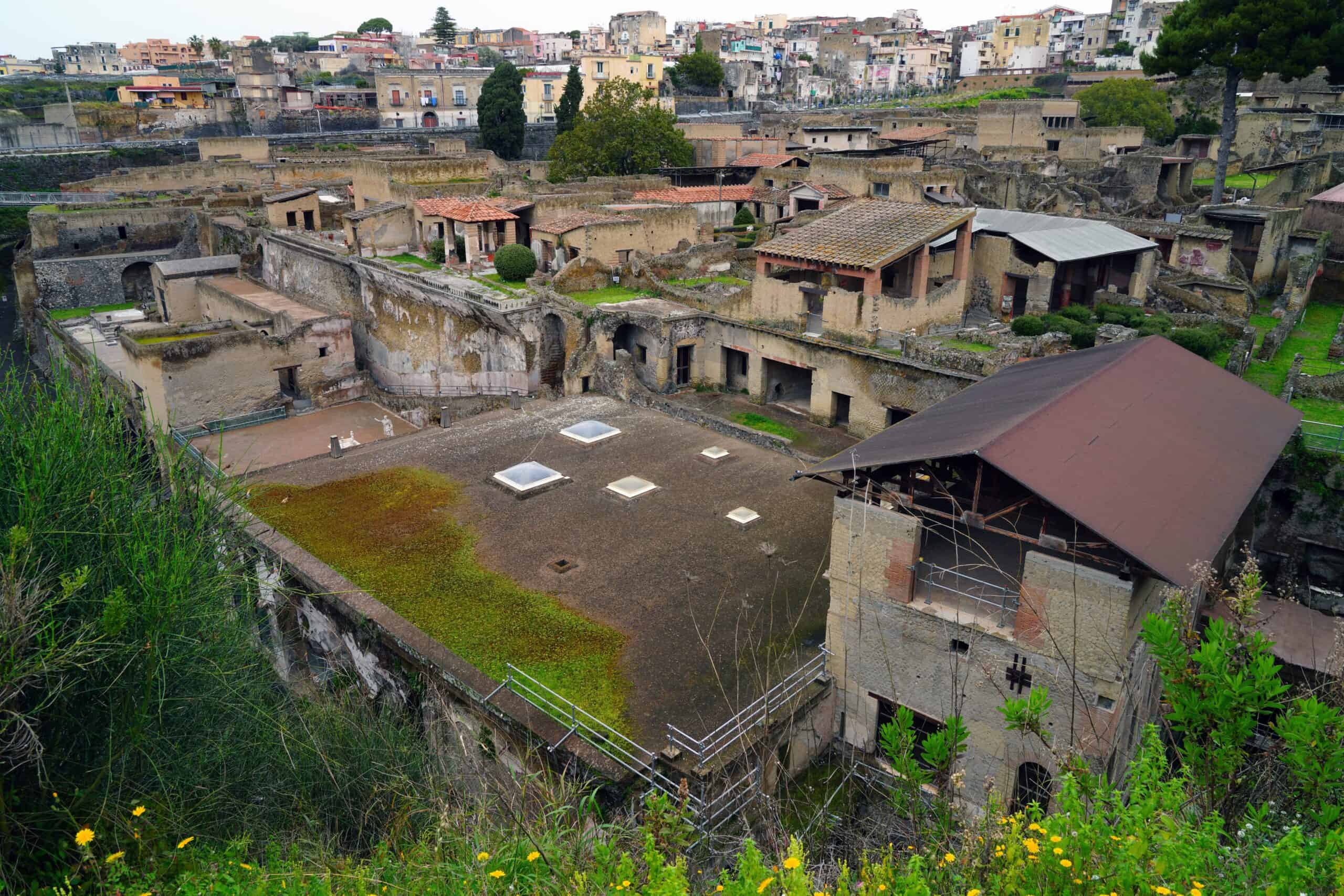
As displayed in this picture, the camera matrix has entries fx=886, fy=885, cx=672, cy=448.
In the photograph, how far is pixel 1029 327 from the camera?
21609 mm

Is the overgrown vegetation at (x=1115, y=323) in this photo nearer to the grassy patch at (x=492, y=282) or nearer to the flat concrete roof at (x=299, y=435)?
the grassy patch at (x=492, y=282)

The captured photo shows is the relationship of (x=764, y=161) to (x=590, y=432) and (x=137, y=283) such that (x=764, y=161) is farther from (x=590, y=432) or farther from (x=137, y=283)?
(x=137, y=283)

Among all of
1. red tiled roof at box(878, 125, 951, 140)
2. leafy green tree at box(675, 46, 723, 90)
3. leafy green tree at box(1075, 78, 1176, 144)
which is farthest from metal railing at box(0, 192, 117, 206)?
leafy green tree at box(1075, 78, 1176, 144)

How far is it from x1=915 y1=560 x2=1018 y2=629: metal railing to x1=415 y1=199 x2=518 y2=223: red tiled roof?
2464cm

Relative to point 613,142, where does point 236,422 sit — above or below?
below

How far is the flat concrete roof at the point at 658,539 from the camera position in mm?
12625

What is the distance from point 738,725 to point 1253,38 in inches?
1381

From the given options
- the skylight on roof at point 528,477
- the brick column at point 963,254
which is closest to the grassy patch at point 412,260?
the skylight on roof at point 528,477

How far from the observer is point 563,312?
26.0 meters

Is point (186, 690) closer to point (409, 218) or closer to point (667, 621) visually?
point (667, 621)

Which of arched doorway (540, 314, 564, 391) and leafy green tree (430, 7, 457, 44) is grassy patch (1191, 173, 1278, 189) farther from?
leafy green tree (430, 7, 457, 44)

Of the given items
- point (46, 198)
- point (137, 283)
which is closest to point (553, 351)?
point (137, 283)

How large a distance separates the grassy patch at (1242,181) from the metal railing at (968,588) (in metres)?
35.6

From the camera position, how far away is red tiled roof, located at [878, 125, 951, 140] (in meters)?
52.7
